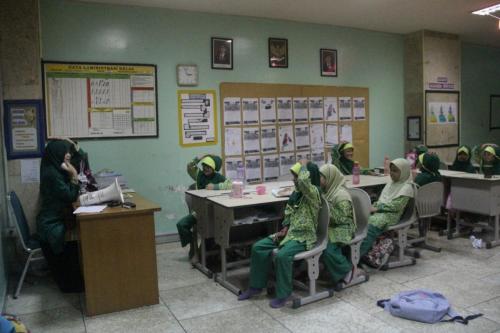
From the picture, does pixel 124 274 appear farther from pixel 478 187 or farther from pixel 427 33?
pixel 427 33

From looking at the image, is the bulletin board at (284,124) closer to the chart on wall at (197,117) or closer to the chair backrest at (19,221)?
the chart on wall at (197,117)

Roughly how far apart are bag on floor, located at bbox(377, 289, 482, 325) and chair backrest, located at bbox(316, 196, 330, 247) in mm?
641

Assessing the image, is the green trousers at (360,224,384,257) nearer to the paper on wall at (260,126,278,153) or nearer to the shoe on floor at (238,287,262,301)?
the shoe on floor at (238,287,262,301)

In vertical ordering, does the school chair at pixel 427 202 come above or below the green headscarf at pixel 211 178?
below

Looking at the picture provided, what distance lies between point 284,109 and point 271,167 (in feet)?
2.73

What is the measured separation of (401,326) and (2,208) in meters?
3.59

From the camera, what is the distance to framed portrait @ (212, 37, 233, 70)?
561 centimetres

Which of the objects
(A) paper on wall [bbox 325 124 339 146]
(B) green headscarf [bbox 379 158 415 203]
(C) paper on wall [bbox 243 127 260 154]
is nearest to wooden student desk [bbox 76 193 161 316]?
(B) green headscarf [bbox 379 158 415 203]

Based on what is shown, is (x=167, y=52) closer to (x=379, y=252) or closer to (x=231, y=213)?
(x=231, y=213)

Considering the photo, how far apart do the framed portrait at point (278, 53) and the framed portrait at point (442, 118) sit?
2592 millimetres

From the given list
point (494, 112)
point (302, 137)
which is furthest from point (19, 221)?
point (494, 112)

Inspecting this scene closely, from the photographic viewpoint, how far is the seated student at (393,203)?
4184mm

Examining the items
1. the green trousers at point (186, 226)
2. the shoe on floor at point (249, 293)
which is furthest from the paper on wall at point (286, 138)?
the shoe on floor at point (249, 293)

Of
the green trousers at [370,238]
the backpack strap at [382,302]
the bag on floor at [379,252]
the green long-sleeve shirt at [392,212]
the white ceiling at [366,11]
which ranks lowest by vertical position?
the backpack strap at [382,302]
